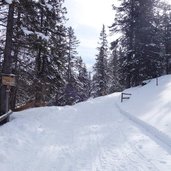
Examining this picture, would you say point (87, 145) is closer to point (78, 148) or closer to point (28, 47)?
point (78, 148)

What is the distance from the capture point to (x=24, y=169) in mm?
6719

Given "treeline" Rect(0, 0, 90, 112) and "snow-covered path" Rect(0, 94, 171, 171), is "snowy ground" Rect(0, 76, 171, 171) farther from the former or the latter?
"treeline" Rect(0, 0, 90, 112)

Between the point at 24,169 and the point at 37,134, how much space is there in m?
3.85

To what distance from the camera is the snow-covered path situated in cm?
694

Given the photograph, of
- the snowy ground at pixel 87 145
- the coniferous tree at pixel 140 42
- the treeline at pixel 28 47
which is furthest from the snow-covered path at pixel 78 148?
the coniferous tree at pixel 140 42

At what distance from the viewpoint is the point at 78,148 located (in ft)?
28.6

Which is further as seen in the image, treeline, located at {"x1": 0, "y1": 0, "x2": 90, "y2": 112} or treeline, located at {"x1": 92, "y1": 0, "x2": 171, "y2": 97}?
treeline, located at {"x1": 92, "y1": 0, "x2": 171, "y2": 97}

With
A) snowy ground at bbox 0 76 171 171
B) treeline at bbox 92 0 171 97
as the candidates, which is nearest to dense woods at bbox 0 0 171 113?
treeline at bbox 92 0 171 97

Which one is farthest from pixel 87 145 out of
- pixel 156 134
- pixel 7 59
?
pixel 7 59

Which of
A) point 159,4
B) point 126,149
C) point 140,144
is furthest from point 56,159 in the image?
point 159,4

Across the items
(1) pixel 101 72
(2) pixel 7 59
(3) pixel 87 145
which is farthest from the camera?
(1) pixel 101 72

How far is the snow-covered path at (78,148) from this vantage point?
22.8 feet

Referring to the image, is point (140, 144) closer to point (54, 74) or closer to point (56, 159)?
point (56, 159)

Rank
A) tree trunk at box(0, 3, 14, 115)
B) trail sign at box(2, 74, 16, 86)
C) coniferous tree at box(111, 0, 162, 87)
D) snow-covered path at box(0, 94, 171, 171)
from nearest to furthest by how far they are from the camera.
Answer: snow-covered path at box(0, 94, 171, 171)
trail sign at box(2, 74, 16, 86)
tree trunk at box(0, 3, 14, 115)
coniferous tree at box(111, 0, 162, 87)
